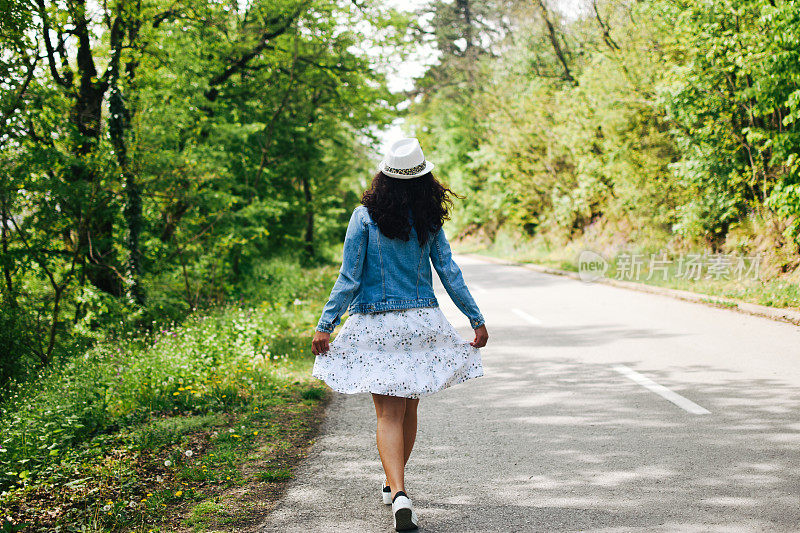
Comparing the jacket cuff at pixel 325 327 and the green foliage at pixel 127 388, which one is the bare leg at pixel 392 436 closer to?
the jacket cuff at pixel 325 327

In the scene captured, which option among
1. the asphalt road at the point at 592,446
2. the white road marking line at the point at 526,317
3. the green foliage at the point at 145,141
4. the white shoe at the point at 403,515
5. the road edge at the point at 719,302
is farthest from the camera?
the white road marking line at the point at 526,317

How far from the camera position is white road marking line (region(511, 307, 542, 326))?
10.8 m

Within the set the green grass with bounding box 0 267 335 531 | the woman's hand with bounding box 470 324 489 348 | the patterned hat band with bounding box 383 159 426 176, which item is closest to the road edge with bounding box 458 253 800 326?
the green grass with bounding box 0 267 335 531

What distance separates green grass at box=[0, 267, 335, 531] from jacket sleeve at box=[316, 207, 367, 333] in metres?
1.35

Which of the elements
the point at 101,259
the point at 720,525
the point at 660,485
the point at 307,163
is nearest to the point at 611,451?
the point at 660,485

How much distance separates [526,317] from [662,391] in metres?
5.41

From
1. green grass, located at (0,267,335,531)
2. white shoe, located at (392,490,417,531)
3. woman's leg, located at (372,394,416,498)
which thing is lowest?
green grass, located at (0,267,335,531)

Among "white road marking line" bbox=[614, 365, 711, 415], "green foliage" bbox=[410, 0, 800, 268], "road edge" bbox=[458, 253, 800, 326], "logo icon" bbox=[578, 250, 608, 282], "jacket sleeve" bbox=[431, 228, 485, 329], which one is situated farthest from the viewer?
"logo icon" bbox=[578, 250, 608, 282]

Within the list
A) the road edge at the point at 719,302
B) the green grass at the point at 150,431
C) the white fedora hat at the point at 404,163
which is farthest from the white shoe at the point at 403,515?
the road edge at the point at 719,302

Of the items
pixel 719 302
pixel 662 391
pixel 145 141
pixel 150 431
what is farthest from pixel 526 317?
pixel 150 431

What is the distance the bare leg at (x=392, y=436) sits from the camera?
11.7 ft

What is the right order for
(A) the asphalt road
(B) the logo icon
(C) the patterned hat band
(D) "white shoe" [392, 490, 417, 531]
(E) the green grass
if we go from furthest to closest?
1. (B) the logo icon
2. (E) the green grass
3. (C) the patterned hat band
4. (A) the asphalt road
5. (D) "white shoe" [392, 490, 417, 531]

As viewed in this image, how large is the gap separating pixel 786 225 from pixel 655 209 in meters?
6.62

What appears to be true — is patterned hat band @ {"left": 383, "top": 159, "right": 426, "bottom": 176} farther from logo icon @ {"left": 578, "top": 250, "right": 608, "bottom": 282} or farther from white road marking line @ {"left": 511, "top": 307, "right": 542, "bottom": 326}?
logo icon @ {"left": 578, "top": 250, "right": 608, "bottom": 282}
